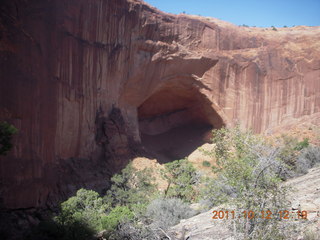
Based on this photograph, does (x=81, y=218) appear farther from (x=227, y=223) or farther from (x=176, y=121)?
(x=176, y=121)

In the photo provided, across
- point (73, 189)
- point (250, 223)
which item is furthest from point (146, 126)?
point (250, 223)

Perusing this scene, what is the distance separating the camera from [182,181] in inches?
367

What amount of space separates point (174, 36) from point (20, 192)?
10362mm

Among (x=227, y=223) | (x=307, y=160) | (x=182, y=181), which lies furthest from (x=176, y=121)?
(x=227, y=223)

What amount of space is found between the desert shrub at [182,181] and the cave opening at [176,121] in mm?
5499

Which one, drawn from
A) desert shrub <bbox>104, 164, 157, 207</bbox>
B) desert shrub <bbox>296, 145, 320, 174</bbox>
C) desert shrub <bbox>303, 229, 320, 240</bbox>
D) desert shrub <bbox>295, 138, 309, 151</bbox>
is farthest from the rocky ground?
desert shrub <bbox>295, 138, 309, 151</bbox>

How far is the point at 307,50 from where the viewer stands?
701 inches

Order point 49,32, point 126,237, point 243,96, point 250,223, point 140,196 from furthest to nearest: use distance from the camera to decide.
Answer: point 243,96, point 140,196, point 49,32, point 126,237, point 250,223

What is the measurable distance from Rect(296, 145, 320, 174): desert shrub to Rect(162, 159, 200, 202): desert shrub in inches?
143

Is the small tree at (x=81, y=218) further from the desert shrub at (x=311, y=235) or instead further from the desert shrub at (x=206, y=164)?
the desert shrub at (x=206, y=164)

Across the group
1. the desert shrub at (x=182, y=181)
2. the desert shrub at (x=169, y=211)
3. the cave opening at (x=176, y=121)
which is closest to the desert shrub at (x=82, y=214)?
the desert shrub at (x=169, y=211)

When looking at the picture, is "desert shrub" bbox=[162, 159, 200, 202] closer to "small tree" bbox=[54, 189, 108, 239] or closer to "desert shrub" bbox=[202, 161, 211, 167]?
"small tree" bbox=[54, 189, 108, 239]

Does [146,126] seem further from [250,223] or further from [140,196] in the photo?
[250,223]

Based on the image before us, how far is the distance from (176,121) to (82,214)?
1364 centimetres
